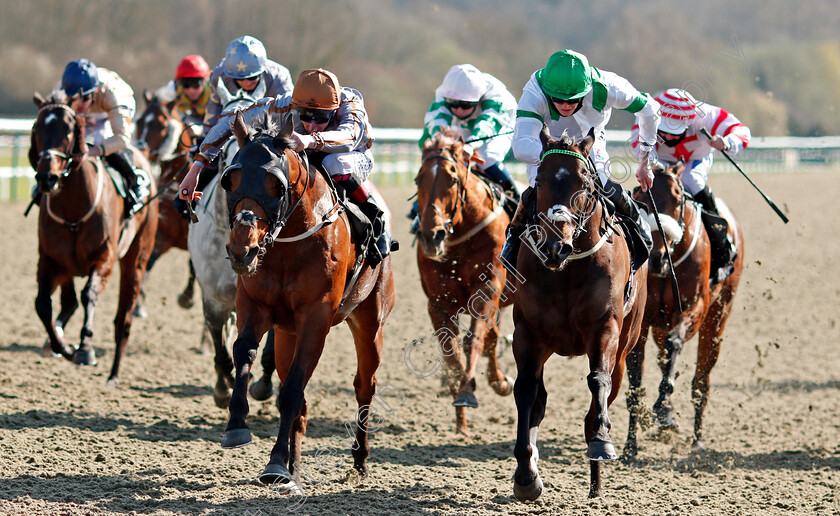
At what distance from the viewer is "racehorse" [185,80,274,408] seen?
19.7ft

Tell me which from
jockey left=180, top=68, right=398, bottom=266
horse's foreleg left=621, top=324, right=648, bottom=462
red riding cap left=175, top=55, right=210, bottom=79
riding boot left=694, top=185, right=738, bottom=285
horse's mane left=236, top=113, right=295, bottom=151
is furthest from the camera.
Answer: red riding cap left=175, top=55, right=210, bottom=79

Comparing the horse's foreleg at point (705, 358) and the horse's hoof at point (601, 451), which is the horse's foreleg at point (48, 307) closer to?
the horse's hoof at point (601, 451)

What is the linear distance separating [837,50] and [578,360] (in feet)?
33.9

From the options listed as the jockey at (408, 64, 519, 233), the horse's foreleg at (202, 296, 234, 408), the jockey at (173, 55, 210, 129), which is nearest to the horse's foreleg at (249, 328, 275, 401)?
the horse's foreleg at (202, 296, 234, 408)

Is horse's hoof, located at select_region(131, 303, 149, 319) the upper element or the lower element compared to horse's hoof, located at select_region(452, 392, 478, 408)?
upper

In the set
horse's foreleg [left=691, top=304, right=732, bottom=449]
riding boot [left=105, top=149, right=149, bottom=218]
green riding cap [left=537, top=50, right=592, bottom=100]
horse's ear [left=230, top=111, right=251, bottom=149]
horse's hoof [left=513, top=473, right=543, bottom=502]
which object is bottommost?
horse's hoof [left=513, top=473, right=543, bottom=502]

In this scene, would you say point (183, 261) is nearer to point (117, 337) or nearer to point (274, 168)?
point (117, 337)

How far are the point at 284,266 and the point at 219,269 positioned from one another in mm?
1697

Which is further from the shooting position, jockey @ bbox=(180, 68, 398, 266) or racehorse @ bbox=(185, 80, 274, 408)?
racehorse @ bbox=(185, 80, 274, 408)

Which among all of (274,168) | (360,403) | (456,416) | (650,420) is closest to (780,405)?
(650,420)

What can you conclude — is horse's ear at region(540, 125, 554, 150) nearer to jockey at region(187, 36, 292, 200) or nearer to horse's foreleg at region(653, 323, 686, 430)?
horse's foreleg at region(653, 323, 686, 430)

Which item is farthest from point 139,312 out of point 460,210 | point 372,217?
point 372,217

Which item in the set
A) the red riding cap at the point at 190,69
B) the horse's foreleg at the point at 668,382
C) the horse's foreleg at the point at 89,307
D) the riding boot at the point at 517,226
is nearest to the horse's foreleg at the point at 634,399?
the horse's foreleg at the point at 668,382

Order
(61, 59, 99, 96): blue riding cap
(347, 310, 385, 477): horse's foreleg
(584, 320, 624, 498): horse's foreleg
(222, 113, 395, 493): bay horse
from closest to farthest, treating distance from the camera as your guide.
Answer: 1. (222, 113, 395, 493): bay horse
2. (584, 320, 624, 498): horse's foreleg
3. (347, 310, 385, 477): horse's foreleg
4. (61, 59, 99, 96): blue riding cap
